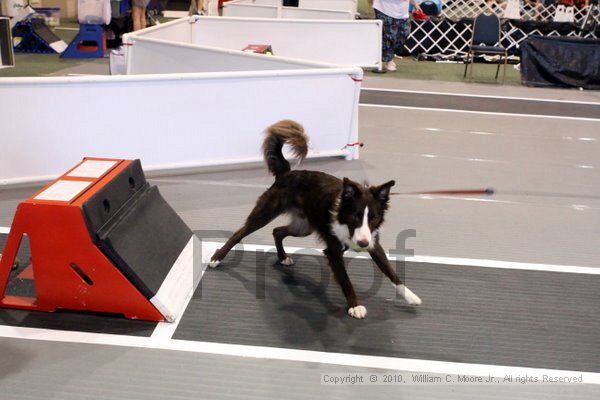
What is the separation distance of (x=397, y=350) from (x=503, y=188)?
10.2 feet

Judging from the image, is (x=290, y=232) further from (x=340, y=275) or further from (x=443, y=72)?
(x=443, y=72)

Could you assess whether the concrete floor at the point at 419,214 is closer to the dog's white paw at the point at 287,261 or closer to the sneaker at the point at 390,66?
the dog's white paw at the point at 287,261

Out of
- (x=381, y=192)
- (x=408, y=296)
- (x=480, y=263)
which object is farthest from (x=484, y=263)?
(x=381, y=192)

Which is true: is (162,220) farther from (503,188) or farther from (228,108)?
(503,188)

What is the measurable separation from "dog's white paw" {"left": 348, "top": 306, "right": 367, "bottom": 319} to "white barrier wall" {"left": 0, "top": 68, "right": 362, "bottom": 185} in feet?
8.97

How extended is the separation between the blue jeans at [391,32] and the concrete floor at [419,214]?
2.39m

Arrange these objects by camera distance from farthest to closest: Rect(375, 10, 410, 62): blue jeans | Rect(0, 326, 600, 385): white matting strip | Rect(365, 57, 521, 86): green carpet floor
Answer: Rect(375, 10, 410, 62): blue jeans < Rect(365, 57, 521, 86): green carpet floor < Rect(0, 326, 600, 385): white matting strip

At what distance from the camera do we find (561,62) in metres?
10.7

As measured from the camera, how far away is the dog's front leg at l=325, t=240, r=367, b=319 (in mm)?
3518

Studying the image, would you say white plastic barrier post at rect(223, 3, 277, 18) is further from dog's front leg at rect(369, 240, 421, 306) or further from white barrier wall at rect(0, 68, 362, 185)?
dog's front leg at rect(369, 240, 421, 306)

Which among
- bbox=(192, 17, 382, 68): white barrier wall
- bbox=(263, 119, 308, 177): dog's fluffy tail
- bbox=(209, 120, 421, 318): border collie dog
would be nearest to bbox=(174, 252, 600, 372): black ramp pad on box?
bbox=(209, 120, 421, 318): border collie dog

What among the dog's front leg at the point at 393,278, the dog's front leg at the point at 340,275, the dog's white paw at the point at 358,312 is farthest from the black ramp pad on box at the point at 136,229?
the dog's front leg at the point at 393,278

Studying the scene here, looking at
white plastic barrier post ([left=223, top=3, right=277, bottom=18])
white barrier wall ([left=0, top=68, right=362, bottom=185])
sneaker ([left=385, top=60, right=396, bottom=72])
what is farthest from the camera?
white plastic barrier post ([left=223, top=3, right=277, bottom=18])

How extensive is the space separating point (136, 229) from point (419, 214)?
2534 millimetres
